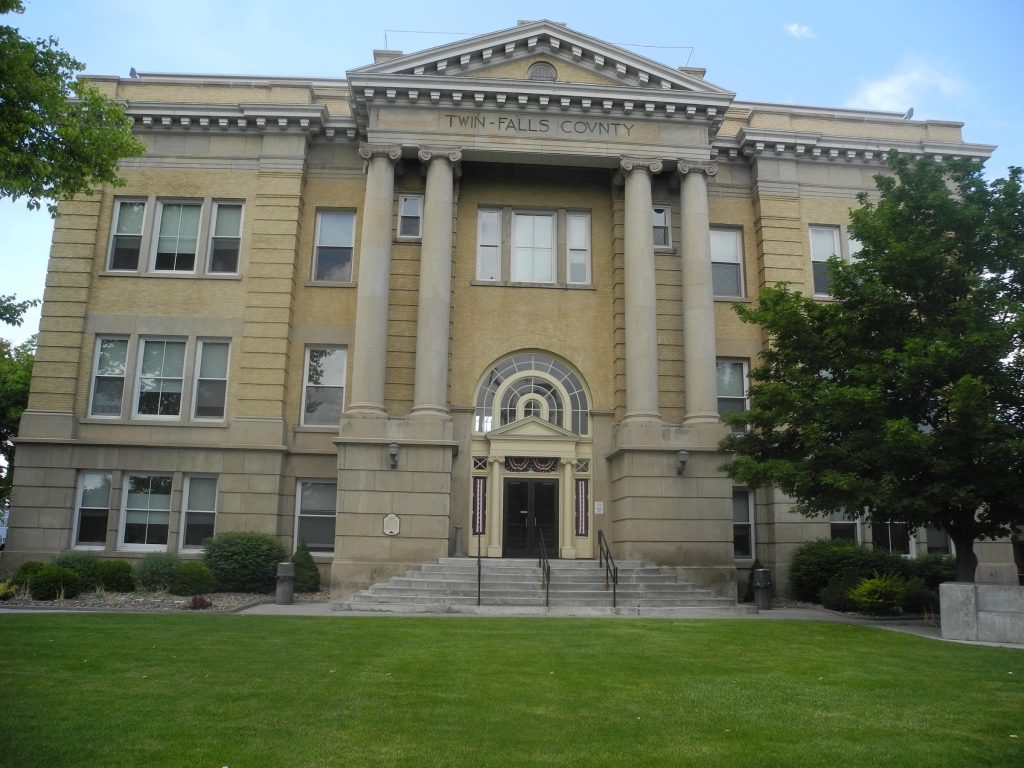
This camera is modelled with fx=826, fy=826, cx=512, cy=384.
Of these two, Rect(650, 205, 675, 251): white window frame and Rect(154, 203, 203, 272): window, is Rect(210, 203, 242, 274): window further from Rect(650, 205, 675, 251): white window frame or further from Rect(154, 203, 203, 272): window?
Rect(650, 205, 675, 251): white window frame

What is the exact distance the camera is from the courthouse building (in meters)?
22.7

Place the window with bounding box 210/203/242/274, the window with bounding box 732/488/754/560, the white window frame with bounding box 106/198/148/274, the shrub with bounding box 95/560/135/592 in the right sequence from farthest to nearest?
the window with bounding box 210/203/242/274, the white window frame with bounding box 106/198/148/274, the window with bounding box 732/488/754/560, the shrub with bounding box 95/560/135/592

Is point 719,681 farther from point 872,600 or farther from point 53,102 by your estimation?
point 53,102

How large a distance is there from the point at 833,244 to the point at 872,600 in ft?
39.0

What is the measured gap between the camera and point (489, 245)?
25.4m

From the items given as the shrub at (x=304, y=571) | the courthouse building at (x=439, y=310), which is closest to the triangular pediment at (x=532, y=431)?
the courthouse building at (x=439, y=310)

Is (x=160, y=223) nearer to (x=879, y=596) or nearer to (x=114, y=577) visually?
(x=114, y=577)

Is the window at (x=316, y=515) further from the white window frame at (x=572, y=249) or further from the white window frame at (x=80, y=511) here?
the white window frame at (x=572, y=249)

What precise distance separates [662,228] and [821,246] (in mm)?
5266

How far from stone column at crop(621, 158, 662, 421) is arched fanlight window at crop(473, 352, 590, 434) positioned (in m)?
1.93

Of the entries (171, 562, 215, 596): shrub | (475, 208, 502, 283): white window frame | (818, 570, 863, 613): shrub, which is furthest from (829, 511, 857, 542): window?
(171, 562, 215, 596): shrub

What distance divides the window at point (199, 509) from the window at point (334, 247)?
687cm

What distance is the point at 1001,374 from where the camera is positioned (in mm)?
15281

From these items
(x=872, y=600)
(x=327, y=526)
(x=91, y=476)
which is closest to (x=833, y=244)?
(x=872, y=600)
